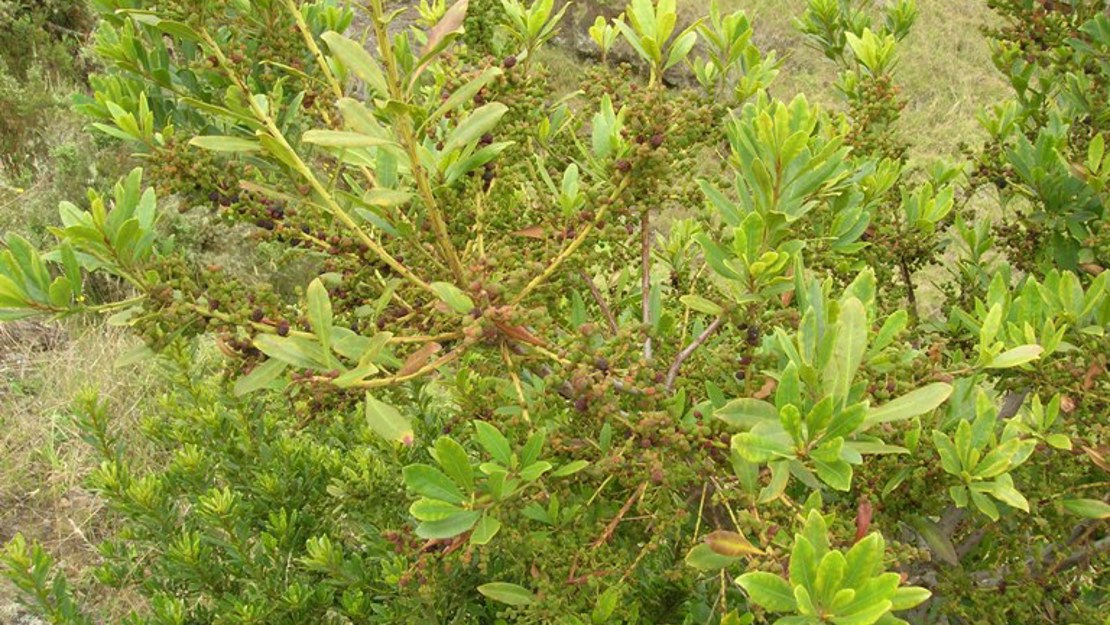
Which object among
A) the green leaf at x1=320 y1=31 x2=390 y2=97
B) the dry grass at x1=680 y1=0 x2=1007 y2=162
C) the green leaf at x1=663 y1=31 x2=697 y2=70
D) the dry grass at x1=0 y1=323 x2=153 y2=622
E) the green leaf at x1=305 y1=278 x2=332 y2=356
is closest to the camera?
the green leaf at x1=320 y1=31 x2=390 y2=97

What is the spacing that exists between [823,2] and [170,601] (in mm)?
1928

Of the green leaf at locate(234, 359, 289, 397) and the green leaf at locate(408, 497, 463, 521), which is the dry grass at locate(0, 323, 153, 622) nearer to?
the green leaf at locate(234, 359, 289, 397)

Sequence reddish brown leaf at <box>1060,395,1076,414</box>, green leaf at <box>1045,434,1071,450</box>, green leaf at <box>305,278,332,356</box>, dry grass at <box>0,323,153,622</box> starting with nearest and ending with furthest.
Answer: green leaf at <box>305,278,332,356</box> < green leaf at <box>1045,434,1071,450</box> < reddish brown leaf at <box>1060,395,1076,414</box> < dry grass at <box>0,323,153,622</box>

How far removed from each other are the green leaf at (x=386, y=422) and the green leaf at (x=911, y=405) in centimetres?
50

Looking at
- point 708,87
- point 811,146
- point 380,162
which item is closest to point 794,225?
point 811,146

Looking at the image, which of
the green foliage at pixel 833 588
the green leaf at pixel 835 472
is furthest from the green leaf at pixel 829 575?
the green leaf at pixel 835 472

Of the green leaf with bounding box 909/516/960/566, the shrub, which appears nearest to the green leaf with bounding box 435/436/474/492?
the shrub

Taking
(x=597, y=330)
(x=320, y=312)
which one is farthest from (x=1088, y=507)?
(x=320, y=312)

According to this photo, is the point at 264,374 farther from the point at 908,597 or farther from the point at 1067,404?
the point at 1067,404

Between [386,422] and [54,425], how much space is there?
10.7 ft

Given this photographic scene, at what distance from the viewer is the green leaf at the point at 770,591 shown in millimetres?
877

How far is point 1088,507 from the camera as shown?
1.35 m

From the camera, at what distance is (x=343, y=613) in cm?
190

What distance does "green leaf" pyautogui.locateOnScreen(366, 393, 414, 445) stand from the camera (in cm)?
104
